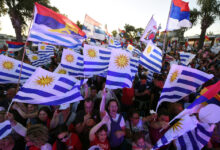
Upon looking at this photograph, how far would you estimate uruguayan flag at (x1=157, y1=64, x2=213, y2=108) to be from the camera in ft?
8.92

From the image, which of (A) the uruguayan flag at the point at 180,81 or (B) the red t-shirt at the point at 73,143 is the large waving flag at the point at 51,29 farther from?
(A) the uruguayan flag at the point at 180,81

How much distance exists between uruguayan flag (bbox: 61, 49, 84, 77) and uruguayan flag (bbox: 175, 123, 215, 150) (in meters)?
3.99

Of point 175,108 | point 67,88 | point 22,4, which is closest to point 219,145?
point 175,108

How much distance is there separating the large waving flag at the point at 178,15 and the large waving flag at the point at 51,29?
369cm

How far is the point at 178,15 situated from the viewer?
5324 mm

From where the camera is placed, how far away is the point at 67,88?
294 cm

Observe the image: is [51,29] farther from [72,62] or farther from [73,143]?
[73,143]

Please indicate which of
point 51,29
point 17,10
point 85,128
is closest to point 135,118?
point 85,128

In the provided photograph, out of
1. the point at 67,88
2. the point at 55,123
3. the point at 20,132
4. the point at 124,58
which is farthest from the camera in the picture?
the point at 124,58

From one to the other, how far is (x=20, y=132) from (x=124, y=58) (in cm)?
270

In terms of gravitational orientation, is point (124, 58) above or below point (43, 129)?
above

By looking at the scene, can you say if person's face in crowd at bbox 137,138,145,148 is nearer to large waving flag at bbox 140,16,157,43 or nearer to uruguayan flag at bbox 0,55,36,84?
uruguayan flag at bbox 0,55,36,84

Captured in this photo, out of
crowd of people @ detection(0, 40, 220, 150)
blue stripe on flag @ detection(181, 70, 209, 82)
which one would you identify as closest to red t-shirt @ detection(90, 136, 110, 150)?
crowd of people @ detection(0, 40, 220, 150)

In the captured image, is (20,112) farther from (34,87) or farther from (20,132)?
(34,87)
